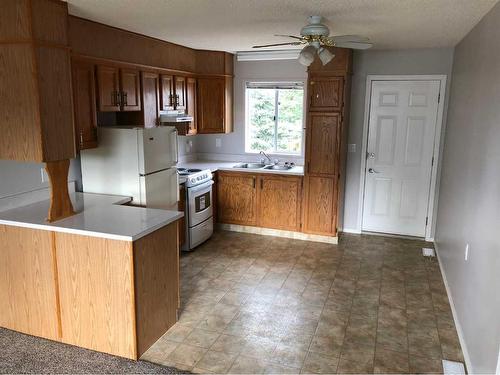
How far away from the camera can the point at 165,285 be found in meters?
3.11

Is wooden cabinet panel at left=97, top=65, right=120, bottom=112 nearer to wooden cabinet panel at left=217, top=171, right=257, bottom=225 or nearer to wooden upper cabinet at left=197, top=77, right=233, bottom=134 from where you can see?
wooden upper cabinet at left=197, top=77, right=233, bottom=134

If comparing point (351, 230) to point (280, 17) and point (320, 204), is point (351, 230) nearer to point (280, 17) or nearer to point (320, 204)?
point (320, 204)

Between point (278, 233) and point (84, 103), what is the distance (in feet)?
9.64

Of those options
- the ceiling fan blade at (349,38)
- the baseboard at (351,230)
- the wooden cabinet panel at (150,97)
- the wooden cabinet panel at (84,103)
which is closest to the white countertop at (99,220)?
the wooden cabinet panel at (84,103)

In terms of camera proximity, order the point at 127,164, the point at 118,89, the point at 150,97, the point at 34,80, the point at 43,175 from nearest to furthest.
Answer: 1. the point at 34,80
2. the point at 43,175
3. the point at 127,164
4. the point at 118,89
5. the point at 150,97

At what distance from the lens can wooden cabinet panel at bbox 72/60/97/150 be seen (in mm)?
3434

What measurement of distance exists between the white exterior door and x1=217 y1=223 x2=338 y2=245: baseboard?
73 centimetres

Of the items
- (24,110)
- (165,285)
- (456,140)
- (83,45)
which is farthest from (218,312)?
(456,140)

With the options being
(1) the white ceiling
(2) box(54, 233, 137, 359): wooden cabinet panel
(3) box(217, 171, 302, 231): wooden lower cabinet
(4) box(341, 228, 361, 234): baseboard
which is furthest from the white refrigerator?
(4) box(341, 228, 361, 234): baseboard

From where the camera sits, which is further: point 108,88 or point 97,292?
point 108,88

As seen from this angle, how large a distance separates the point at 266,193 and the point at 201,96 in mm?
1512

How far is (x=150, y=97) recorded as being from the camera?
4.36m

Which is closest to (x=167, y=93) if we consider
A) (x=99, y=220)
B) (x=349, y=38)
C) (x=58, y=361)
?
(x=99, y=220)

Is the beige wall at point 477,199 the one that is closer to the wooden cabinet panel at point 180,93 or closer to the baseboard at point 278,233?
the baseboard at point 278,233
